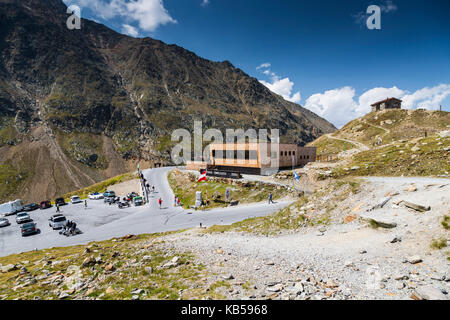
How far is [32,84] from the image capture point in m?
160

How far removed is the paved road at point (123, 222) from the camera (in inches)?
1035

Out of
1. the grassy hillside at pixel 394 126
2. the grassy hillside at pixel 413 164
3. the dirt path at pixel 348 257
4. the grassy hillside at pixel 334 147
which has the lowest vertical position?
the dirt path at pixel 348 257

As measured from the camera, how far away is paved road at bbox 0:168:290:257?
26281 millimetres

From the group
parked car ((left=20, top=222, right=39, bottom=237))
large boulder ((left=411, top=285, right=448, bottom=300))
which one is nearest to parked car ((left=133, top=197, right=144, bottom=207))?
parked car ((left=20, top=222, right=39, bottom=237))

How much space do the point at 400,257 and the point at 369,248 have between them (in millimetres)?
1452

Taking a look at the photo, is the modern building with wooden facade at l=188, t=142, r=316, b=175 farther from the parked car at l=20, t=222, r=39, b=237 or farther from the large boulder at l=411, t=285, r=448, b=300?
the large boulder at l=411, t=285, r=448, b=300

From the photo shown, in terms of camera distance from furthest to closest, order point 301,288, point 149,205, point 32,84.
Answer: point 32,84 < point 149,205 < point 301,288

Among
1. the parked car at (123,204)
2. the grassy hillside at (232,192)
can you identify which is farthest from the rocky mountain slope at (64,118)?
the grassy hillside at (232,192)

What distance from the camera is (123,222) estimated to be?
31.8 metres

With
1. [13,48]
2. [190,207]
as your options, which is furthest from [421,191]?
[13,48]

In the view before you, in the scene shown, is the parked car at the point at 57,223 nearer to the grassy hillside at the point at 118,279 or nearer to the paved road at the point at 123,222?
the paved road at the point at 123,222

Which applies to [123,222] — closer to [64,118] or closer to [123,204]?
[123,204]

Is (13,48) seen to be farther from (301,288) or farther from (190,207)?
(301,288)
